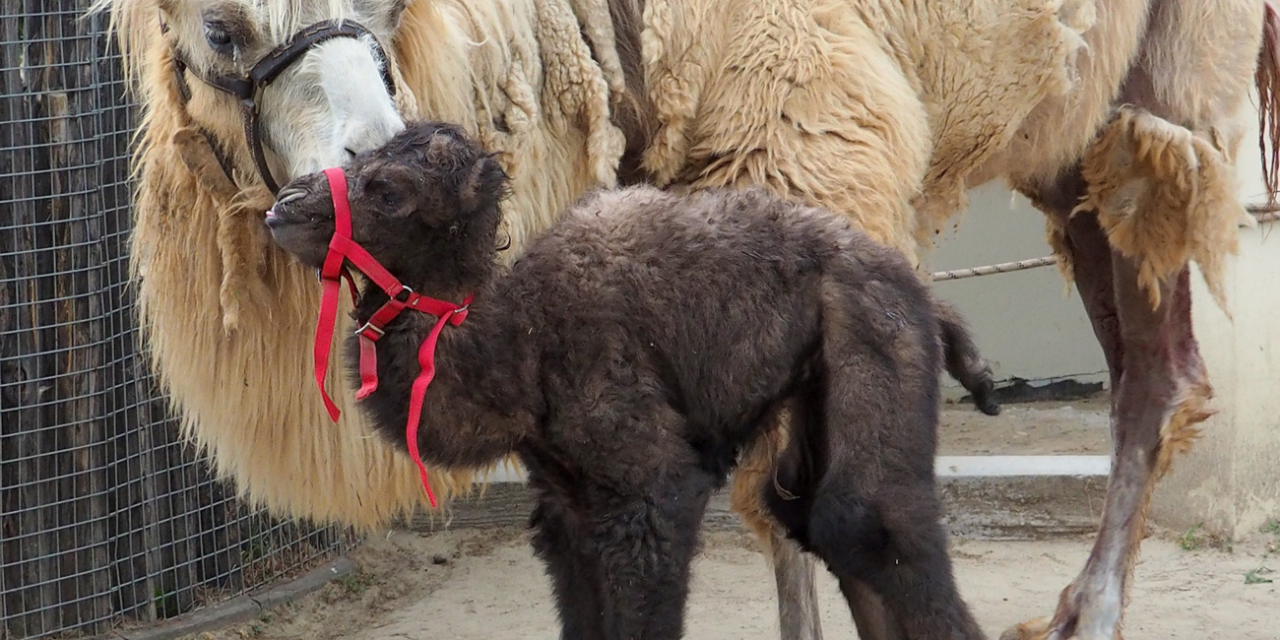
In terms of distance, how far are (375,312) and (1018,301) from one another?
18.7 feet

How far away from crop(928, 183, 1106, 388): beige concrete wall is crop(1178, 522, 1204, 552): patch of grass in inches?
79.6

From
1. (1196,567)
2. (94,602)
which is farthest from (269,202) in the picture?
(1196,567)

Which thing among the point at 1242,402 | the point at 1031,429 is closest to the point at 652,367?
the point at 1242,402

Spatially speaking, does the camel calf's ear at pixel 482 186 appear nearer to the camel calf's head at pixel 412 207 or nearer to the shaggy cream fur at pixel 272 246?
the camel calf's head at pixel 412 207

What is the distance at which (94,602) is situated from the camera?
483 centimetres

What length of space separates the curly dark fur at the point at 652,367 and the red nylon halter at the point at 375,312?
0.02m

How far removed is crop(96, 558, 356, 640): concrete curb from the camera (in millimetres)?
4922

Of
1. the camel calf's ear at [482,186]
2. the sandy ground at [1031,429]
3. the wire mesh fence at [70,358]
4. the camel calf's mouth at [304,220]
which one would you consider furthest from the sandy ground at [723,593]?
the camel calf's mouth at [304,220]

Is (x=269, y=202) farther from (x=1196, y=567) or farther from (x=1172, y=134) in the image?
(x=1196, y=567)

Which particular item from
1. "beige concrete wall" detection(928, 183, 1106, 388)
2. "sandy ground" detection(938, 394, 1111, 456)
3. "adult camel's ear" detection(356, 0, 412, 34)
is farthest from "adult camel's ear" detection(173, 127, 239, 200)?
"beige concrete wall" detection(928, 183, 1106, 388)

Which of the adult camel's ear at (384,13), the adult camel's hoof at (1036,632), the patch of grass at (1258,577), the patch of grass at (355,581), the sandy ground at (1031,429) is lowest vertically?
the adult camel's hoof at (1036,632)

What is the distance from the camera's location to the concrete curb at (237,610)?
492 centimetres

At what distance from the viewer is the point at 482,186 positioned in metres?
2.63

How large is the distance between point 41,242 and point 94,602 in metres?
1.20
